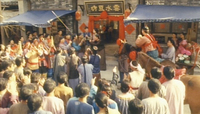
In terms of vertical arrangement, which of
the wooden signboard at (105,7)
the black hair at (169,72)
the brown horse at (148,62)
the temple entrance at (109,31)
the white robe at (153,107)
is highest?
the wooden signboard at (105,7)

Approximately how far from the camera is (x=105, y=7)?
12562 millimetres

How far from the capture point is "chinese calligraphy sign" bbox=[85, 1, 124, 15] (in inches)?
479

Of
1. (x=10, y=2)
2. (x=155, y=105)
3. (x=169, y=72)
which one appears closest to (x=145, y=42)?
(x=169, y=72)

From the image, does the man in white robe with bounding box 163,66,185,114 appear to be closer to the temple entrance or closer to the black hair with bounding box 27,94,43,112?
the black hair with bounding box 27,94,43,112

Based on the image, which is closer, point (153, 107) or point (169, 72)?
point (153, 107)

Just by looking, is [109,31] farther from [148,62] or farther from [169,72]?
[169,72]

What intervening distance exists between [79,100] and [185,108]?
14.6ft

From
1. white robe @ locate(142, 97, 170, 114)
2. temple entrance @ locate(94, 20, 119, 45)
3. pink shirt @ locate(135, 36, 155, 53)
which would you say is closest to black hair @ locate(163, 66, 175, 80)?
white robe @ locate(142, 97, 170, 114)

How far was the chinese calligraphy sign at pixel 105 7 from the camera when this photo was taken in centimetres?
1217

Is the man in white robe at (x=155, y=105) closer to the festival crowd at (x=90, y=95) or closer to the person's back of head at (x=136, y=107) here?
the festival crowd at (x=90, y=95)

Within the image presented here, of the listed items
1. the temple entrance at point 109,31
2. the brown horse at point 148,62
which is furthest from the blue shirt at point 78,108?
the temple entrance at point 109,31

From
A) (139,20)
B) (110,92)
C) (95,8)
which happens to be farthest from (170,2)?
(110,92)

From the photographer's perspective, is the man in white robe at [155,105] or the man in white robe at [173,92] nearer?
the man in white robe at [155,105]

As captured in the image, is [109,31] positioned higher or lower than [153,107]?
lower
